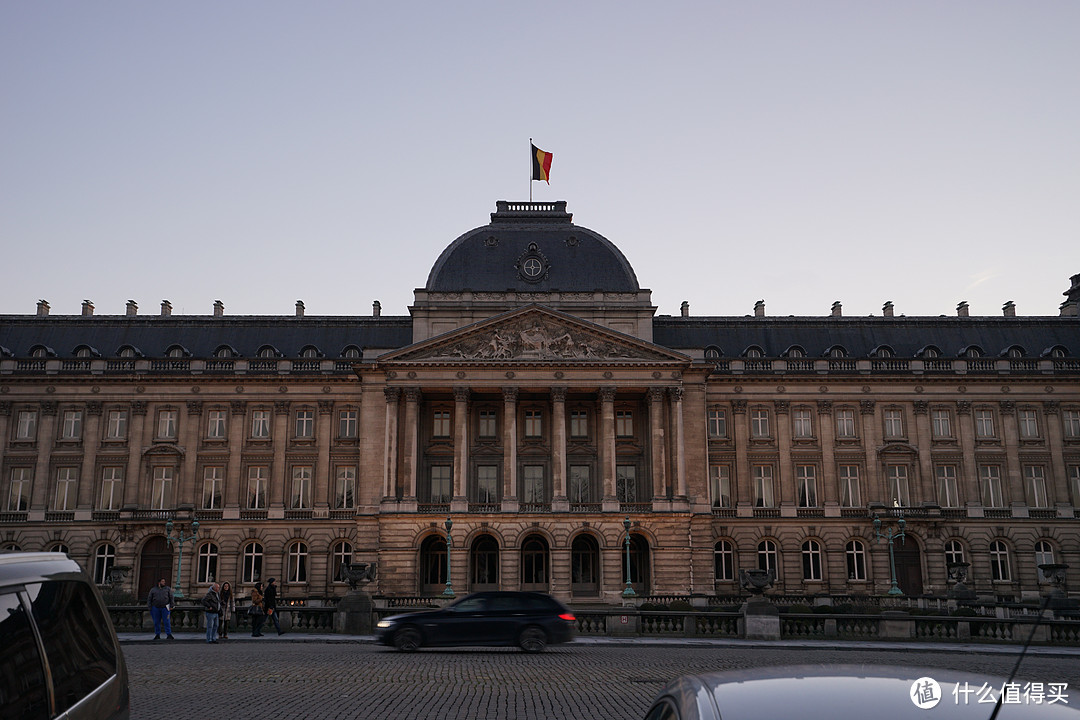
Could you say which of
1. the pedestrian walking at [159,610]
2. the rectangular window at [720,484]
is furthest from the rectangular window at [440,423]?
the pedestrian walking at [159,610]

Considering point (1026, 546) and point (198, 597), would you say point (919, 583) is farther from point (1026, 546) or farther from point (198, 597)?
point (198, 597)

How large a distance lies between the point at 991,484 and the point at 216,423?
53305 mm

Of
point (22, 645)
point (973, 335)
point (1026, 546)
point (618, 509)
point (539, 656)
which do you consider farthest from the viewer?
point (973, 335)

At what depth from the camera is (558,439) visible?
62.9 meters

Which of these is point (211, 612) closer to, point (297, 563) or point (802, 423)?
point (297, 563)

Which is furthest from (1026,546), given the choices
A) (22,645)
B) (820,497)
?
(22,645)

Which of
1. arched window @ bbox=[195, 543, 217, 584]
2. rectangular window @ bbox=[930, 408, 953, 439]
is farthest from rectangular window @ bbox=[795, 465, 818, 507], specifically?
arched window @ bbox=[195, 543, 217, 584]

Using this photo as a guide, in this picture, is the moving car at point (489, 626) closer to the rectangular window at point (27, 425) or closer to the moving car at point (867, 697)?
the moving car at point (867, 697)

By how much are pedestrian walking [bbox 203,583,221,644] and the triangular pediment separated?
3119cm

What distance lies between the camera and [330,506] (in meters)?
66.2

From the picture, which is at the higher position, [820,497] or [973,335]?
[973,335]

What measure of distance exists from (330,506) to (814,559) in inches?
1292

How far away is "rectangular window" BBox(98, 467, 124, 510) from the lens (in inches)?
2574

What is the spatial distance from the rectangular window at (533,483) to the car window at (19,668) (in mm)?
60120
